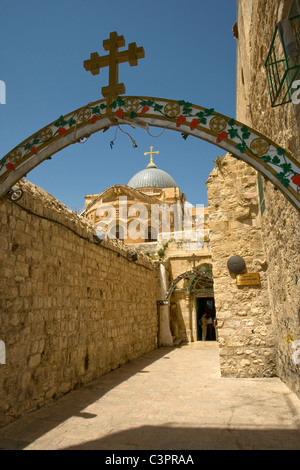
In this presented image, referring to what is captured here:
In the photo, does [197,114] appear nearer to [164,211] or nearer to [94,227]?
[94,227]

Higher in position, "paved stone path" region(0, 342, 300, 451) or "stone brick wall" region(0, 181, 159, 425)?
"stone brick wall" region(0, 181, 159, 425)

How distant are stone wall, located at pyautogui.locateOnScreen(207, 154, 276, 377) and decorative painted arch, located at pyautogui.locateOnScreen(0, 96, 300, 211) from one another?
411 cm

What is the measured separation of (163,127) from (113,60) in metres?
1.08

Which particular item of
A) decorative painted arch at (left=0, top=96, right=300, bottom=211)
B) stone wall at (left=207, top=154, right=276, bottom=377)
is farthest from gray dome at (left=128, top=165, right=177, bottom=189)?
decorative painted arch at (left=0, top=96, right=300, bottom=211)

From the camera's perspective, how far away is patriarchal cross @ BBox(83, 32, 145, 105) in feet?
11.3

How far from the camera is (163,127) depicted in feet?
10.5

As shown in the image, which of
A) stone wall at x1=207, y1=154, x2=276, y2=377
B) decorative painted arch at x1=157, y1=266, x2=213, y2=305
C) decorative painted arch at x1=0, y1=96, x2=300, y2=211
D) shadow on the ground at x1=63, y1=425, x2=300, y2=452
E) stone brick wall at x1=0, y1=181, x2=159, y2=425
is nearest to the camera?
decorative painted arch at x1=0, y1=96, x2=300, y2=211

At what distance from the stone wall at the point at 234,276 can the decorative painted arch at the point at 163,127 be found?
411cm

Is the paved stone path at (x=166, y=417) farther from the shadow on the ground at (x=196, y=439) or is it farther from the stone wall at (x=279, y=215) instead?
the stone wall at (x=279, y=215)

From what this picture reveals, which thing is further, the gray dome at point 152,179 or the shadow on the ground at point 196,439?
the gray dome at point 152,179

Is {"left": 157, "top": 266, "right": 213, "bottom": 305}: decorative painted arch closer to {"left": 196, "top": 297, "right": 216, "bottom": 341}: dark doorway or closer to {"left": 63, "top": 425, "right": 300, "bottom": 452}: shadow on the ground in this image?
{"left": 196, "top": 297, "right": 216, "bottom": 341}: dark doorway

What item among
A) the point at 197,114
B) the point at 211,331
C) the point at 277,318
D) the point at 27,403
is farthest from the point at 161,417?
the point at 211,331

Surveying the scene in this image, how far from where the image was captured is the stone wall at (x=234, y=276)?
20.7 feet

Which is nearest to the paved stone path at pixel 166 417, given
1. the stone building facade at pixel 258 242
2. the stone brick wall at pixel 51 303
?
the stone brick wall at pixel 51 303
